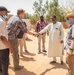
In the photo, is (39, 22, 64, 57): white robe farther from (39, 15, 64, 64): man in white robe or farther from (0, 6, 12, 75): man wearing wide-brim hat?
(0, 6, 12, 75): man wearing wide-brim hat

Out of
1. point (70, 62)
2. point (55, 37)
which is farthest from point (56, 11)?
point (70, 62)

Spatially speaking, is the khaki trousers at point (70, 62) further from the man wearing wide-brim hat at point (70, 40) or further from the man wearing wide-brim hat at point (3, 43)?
the man wearing wide-brim hat at point (3, 43)

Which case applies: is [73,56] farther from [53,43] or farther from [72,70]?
[53,43]

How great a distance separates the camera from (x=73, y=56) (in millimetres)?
5570

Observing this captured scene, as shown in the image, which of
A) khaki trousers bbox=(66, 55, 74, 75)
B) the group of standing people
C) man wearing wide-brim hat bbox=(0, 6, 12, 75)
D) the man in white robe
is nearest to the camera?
man wearing wide-brim hat bbox=(0, 6, 12, 75)

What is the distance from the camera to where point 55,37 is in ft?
27.0

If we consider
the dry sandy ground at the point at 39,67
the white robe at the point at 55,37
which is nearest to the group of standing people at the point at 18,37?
the white robe at the point at 55,37

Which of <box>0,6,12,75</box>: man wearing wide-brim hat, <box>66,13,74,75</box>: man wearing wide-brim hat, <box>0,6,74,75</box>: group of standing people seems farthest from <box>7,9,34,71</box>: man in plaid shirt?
<box>66,13,74,75</box>: man wearing wide-brim hat

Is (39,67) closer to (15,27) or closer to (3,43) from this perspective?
(15,27)

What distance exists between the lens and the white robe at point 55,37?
8148 millimetres

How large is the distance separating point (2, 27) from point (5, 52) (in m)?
0.69

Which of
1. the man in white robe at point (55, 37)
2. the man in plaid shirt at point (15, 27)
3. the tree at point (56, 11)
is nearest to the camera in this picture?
the man in plaid shirt at point (15, 27)

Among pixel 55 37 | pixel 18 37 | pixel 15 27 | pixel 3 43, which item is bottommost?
pixel 55 37

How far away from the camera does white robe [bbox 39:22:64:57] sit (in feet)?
26.7
